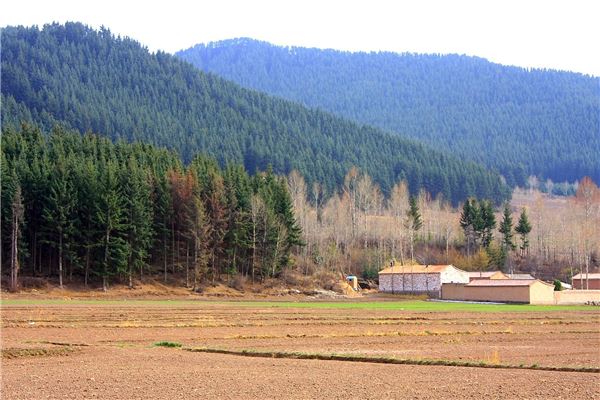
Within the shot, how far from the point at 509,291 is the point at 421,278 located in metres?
19.8

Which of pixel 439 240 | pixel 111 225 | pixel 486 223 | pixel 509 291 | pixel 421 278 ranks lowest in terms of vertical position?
pixel 509 291

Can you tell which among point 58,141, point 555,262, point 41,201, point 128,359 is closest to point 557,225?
point 555,262

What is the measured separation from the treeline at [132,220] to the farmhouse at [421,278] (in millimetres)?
14190

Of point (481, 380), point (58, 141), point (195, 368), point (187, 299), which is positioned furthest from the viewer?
point (58, 141)

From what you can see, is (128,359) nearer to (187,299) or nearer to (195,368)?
(195,368)

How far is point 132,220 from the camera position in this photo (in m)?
92.2

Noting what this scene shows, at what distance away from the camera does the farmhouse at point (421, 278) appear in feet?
359

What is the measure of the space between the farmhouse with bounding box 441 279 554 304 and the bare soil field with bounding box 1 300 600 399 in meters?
30.1

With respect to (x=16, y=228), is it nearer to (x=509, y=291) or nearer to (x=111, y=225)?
(x=111, y=225)

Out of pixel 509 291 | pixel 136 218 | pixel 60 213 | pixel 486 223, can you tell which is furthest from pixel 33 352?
pixel 486 223

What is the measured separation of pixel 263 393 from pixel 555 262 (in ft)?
423

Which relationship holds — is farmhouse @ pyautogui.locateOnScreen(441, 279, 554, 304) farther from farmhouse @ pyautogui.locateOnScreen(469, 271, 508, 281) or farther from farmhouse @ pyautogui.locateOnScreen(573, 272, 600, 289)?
farmhouse @ pyautogui.locateOnScreen(573, 272, 600, 289)

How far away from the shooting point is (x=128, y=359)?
32219 millimetres

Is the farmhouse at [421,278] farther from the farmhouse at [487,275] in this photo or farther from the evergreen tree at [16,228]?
the evergreen tree at [16,228]
